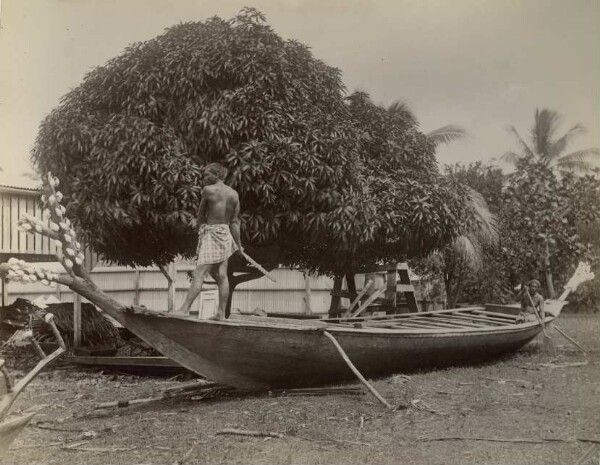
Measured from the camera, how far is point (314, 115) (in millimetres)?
8211

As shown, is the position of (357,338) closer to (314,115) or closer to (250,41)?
(314,115)

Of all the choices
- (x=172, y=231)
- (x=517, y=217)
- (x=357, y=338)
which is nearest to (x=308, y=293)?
(x=517, y=217)

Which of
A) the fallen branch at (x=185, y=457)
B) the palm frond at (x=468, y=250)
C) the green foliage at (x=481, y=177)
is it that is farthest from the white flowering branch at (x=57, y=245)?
the green foliage at (x=481, y=177)

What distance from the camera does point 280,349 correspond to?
605 cm

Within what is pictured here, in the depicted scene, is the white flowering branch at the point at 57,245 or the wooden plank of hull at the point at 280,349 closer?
the white flowering branch at the point at 57,245

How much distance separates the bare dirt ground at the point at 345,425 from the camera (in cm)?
451

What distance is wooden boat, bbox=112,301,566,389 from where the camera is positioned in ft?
18.7

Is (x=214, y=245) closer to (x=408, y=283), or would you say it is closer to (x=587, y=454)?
(x=587, y=454)

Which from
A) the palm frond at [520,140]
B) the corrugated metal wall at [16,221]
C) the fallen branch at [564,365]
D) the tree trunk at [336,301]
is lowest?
the fallen branch at [564,365]

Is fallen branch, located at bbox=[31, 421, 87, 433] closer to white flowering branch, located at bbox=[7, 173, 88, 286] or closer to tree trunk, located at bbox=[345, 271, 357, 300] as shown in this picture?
white flowering branch, located at bbox=[7, 173, 88, 286]

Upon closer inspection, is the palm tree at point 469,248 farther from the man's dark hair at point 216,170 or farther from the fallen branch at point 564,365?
the man's dark hair at point 216,170

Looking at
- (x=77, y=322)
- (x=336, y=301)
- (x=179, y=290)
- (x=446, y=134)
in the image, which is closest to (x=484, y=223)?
(x=446, y=134)

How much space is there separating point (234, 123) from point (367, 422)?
4084 mm

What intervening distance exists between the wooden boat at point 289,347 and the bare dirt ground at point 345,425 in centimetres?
24
